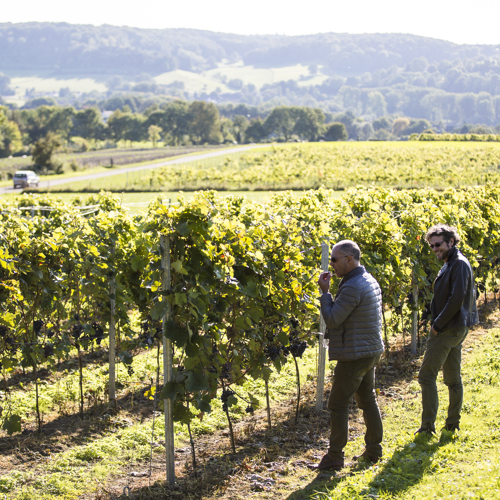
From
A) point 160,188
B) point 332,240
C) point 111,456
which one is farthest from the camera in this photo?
point 160,188

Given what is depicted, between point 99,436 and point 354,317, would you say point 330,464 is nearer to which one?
point 354,317

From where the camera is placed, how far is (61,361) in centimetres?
970

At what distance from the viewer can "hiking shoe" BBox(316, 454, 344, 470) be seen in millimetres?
5270

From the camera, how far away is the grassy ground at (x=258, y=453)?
A: 4984mm

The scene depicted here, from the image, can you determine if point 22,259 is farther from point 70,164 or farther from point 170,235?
point 70,164

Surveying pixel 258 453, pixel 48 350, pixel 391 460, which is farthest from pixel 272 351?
pixel 48 350

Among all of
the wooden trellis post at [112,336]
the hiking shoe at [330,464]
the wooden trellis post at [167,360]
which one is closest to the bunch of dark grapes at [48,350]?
the wooden trellis post at [112,336]

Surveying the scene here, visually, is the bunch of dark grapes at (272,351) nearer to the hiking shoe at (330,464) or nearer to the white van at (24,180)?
the hiking shoe at (330,464)

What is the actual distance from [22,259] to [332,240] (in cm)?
425

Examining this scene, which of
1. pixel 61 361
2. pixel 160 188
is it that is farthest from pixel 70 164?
pixel 61 361

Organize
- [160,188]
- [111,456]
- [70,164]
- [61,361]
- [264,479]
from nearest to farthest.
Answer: [264,479]
[111,456]
[61,361]
[160,188]
[70,164]

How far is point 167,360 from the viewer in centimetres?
524

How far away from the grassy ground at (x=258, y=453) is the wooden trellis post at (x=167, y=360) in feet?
A: 0.77

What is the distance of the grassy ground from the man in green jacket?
588 millimetres
